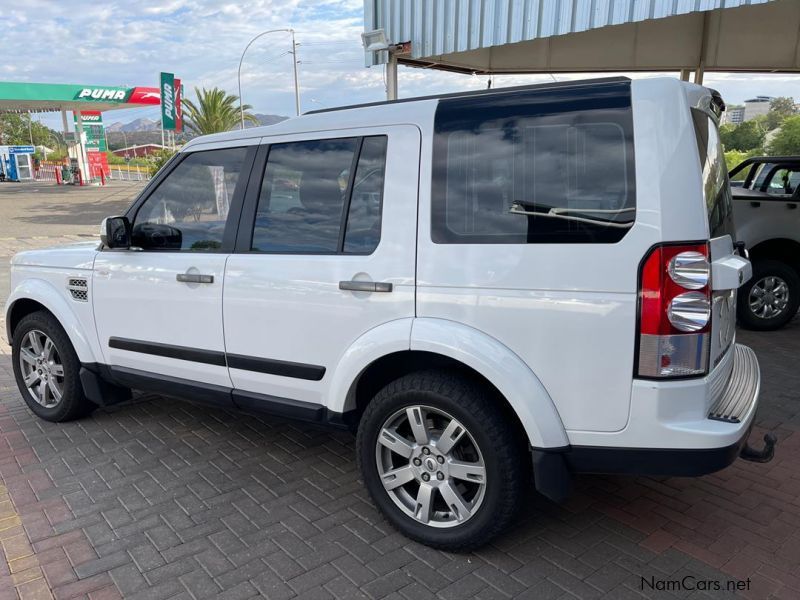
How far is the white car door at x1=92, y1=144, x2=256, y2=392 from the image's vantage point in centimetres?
343

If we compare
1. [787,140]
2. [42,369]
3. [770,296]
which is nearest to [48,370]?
[42,369]

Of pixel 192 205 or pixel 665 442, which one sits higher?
pixel 192 205

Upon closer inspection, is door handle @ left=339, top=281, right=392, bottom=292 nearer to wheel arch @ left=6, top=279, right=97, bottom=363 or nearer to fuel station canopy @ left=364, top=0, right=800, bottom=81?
wheel arch @ left=6, top=279, right=97, bottom=363

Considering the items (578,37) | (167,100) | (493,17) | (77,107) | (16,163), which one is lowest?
(16,163)

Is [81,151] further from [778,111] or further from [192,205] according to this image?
[192,205]

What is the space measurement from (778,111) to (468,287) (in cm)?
1306

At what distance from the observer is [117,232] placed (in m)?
3.72

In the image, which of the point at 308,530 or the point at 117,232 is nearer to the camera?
the point at 308,530

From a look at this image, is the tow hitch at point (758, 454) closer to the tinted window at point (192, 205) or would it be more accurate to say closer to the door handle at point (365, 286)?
the door handle at point (365, 286)

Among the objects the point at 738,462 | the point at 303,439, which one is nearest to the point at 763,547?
the point at 738,462

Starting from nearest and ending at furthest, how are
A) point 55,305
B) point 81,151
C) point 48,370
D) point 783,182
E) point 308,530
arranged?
point 308,530 → point 55,305 → point 48,370 → point 783,182 → point 81,151

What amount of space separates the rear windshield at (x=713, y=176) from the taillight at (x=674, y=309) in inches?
8.9

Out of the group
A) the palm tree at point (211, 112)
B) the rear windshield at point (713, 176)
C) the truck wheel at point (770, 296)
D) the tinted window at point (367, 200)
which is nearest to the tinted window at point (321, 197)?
the tinted window at point (367, 200)

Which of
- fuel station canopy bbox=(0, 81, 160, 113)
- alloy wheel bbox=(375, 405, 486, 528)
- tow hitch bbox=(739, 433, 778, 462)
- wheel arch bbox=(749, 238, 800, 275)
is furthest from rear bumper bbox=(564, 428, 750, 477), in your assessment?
fuel station canopy bbox=(0, 81, 160, 113)
